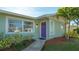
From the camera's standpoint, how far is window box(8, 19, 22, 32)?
14.1 metres

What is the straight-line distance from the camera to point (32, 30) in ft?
52.5

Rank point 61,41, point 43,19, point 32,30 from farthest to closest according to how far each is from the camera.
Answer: point 43,19 → point 32,30 → point 61,41

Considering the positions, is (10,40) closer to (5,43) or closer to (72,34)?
(5,43)

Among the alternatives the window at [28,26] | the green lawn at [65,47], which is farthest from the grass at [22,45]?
the green lawn at [65,47]

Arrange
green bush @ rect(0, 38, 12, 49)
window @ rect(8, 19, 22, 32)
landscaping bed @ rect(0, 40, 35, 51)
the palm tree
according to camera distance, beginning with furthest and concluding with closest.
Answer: window @ rect(8, 19, 22, 32), the palm tree, landscaping bed @ rect(0, 40, 35, 51), green bush @ rect(0, 38, 12, 49)

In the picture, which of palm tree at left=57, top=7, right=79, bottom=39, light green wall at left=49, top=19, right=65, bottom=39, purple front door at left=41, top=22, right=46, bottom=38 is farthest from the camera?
purple front door at left=41, top=22, right=46, bottom=38

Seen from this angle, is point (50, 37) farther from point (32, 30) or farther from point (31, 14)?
point (31, 14)

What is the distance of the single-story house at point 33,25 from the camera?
13.8 metres

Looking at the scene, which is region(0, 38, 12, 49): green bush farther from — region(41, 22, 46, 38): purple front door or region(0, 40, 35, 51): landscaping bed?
region(41, 22, 46, 38): purple front door

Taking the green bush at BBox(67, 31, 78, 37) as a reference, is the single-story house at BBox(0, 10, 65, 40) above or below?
above

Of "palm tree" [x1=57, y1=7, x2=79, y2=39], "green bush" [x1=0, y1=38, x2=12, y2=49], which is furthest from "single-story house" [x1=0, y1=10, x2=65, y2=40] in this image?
"green bush" [x1=0, y1=38, x2=12, y2=49]
